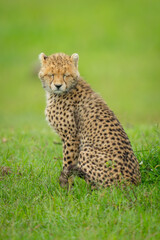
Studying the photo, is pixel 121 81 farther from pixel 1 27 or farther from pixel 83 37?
pixel 1 27

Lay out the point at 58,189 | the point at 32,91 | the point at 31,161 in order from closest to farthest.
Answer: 1. the point at 58,189
2. the point at 31,161
3. the point at 32,91

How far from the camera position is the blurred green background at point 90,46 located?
16.0 metres

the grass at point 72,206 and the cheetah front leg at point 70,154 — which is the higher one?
the cheetah front leg at point 70,154

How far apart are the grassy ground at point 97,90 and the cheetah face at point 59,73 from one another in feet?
2.37

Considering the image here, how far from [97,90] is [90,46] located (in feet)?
17.0

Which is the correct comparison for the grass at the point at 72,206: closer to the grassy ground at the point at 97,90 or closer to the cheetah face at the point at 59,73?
the grassy ground at the point at 97,90

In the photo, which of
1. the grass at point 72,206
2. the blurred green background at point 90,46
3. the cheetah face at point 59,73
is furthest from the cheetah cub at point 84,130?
the blurred green background at point 90,46

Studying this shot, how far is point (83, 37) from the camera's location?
20.8 metres

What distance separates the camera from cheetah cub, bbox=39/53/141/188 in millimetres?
3449

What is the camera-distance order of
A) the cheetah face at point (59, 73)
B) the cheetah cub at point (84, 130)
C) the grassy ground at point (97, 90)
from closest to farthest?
the grassy ground at point (97, 90) < the cheetah cub at point (84, 130) < the cheetah face at point (59, 73)

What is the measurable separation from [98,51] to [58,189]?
16.9 m

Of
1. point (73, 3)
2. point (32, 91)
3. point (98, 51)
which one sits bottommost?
point (32, 91)

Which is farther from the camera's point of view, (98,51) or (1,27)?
A: (1,27)

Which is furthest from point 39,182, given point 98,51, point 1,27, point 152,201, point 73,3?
point 73,3
